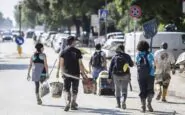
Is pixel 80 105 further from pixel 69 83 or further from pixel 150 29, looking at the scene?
pixel 150 29

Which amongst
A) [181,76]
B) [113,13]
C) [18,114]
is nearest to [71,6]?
[113,13]

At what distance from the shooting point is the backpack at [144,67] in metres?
13.6

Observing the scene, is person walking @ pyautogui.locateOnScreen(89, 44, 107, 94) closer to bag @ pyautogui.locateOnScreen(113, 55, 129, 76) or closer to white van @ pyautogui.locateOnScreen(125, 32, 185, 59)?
bag @ pyautogui.locateOnScreen(113, 55, 129, 76)

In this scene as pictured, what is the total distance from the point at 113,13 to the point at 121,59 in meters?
49.7

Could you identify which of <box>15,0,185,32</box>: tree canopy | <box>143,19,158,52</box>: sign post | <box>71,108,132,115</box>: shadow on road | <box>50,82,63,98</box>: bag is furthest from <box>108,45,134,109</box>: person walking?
<box>15,0,185,32</box>: tree canopy

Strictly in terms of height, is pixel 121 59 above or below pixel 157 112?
above

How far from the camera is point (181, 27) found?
36.9 m

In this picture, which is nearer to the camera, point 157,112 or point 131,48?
point 157,112

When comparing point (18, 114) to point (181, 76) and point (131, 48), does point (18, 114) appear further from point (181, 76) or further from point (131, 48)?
point (131, 48)

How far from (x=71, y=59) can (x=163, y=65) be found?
10.9ft

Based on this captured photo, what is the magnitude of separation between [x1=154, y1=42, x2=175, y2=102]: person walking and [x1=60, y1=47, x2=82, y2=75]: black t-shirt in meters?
3.00

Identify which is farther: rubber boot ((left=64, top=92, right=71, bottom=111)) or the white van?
the white van

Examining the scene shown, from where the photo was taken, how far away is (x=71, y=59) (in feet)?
44.9

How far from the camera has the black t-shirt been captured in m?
13.7
